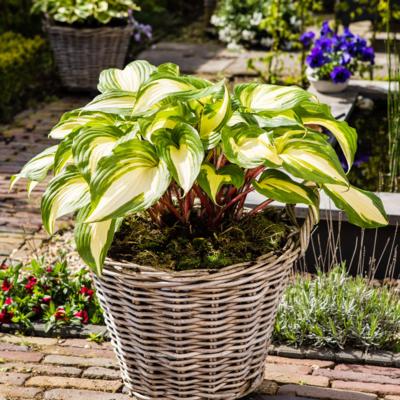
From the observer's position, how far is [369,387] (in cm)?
342

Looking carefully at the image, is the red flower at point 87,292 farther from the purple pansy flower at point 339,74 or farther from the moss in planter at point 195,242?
the purple pansy flower at point 339,74

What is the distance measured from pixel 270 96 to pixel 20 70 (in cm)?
485

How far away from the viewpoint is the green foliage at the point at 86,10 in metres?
A: 7.72

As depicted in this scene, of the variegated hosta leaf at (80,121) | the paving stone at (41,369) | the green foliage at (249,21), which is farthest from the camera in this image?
the green foliage at (249,21)

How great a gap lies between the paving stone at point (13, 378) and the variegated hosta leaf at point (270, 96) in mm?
1387

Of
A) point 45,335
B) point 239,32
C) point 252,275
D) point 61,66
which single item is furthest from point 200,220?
point 239,32

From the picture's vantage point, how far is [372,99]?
7.13m

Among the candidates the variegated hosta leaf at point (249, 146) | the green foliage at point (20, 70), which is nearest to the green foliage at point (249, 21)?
the green foliage at point (20, 70)

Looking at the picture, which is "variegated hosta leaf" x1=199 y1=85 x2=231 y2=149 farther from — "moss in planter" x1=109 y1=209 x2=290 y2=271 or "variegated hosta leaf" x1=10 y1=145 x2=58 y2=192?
"variegated hosta leaf" x1=10 y1=145 x2=58 y2=192

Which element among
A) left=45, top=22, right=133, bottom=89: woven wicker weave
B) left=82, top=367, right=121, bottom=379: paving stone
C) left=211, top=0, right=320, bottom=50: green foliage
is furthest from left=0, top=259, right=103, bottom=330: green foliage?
left=211, top=0, right=320, bottom=50: green foliage

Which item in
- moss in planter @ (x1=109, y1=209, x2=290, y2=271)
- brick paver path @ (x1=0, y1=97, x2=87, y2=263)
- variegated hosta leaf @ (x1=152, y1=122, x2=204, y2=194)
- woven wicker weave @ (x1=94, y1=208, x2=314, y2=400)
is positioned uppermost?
variegated hosta leaf @ (x1=152, y1=122, x2=204, y2=194)

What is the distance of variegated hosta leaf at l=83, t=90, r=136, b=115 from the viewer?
3.06m

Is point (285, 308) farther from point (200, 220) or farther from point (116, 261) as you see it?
point (116, 261)

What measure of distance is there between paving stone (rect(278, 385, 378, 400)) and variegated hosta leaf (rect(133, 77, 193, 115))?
1.21 meters
